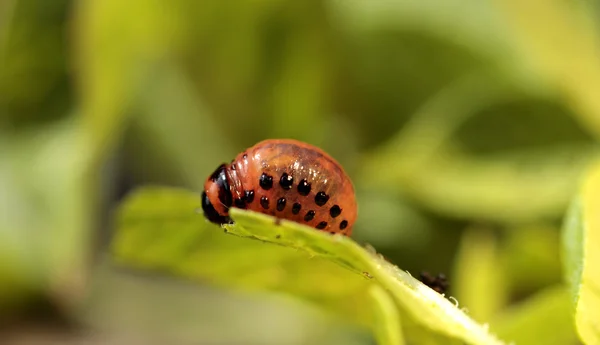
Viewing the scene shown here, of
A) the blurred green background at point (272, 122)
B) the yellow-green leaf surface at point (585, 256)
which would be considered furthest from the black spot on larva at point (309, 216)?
the blurred green background at point (272, 122)

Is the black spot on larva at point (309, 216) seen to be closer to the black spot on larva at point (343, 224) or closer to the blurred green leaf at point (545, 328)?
the black spot on larva at point (343, 224)

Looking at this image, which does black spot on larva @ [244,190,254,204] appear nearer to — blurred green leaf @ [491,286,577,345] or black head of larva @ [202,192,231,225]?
black head of larva @ [202,192,231,225]

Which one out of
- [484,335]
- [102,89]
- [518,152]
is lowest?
[484,335]

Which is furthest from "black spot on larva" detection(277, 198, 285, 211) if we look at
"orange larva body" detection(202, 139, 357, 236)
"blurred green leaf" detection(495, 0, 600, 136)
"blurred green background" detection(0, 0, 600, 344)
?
"blurred green leaf" detection(495, 0, 600, 136)

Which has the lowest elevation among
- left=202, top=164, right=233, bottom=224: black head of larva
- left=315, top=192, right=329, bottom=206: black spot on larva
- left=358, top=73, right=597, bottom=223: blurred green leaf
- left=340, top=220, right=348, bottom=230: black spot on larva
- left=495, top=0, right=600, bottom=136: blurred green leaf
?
left=202, top=164, right=233, bottom=224: black head of larva

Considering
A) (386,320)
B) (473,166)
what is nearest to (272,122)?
(473,166)

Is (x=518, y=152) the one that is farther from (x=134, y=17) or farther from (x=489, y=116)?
(x=134, y=17)

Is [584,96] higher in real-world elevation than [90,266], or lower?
higher

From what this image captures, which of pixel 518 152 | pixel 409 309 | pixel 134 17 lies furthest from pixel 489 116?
pixel 409 309
